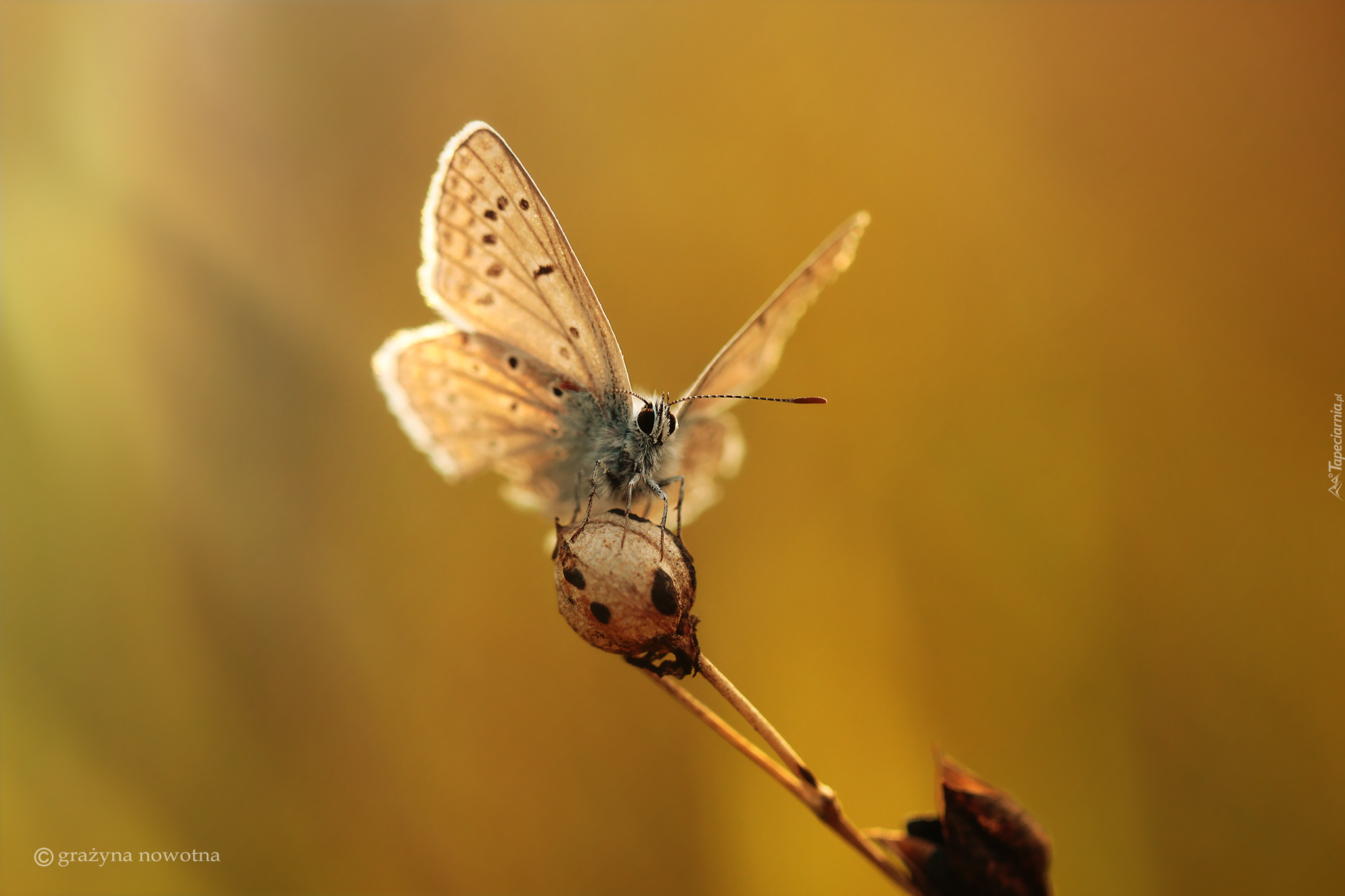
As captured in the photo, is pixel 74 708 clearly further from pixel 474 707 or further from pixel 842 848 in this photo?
pixel 842 848

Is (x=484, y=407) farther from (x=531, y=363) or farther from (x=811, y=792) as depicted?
(x=811, y=792)

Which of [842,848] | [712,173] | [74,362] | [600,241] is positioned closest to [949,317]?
[712,173]

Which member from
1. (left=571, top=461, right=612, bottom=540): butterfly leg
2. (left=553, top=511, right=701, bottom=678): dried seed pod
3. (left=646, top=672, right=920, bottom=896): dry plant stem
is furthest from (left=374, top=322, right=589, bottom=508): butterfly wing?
(left=646, top=672, right=920, bottom=896): dry plant stem

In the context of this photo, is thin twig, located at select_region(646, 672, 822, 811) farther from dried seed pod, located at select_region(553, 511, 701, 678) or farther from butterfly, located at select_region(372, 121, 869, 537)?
butterfly, located at select_region(372, 121, 869, 537)

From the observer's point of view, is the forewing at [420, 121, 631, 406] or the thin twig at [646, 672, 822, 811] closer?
the thin twig at [646, 672, 822, 811]

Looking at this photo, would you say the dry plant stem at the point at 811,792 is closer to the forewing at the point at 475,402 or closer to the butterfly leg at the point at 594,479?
the butterfly leg at the point at 594,479

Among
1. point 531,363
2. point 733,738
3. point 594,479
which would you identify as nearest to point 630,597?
point 733,738

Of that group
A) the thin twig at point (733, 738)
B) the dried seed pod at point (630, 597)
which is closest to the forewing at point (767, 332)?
the dried seed pod at point (630, 597)
